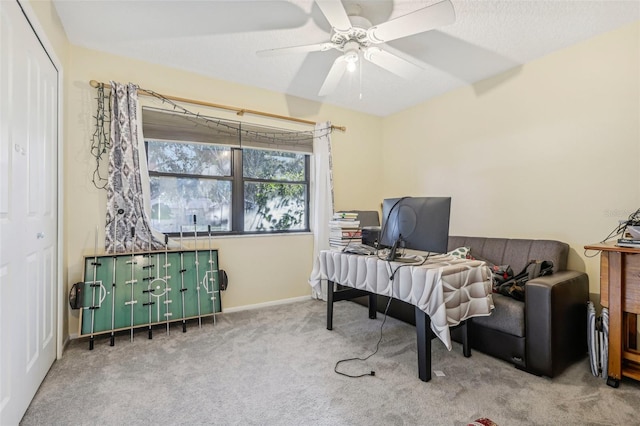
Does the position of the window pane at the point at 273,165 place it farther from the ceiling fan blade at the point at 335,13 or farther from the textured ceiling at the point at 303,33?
the ceiling fan blade at the point at 335,13

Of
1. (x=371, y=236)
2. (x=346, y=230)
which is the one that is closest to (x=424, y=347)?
(x=371, y=236)

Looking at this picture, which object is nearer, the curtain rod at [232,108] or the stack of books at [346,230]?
the curtain rod at [232,108]

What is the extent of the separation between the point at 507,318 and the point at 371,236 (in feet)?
3.80

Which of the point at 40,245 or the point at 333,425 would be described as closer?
the point at 333,425

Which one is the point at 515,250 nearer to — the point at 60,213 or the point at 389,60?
the point at 389,60

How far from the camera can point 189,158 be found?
3238 mm

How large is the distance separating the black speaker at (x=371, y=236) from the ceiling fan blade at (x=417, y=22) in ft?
4.79

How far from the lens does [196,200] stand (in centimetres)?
327

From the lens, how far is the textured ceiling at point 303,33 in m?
2.12

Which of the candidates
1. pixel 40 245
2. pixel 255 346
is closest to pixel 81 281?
pixel 40 245

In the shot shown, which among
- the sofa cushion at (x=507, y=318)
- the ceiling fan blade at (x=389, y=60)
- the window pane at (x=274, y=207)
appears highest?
the ceiling fan blade at (x=389, y=60)

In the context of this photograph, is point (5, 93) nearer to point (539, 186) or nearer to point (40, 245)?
point (40, 245)

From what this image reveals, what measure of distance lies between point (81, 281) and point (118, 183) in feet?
2.92

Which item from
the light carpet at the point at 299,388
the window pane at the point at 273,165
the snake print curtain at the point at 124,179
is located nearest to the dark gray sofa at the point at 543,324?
the light carpet at the point at 299,388
